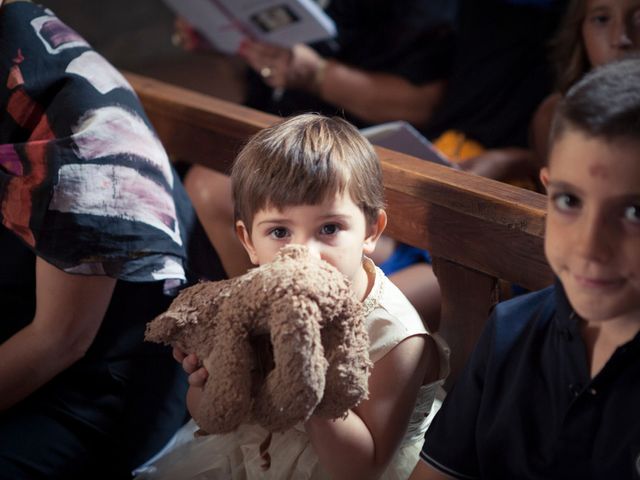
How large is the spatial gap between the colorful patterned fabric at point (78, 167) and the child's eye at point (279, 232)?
22 centimetres

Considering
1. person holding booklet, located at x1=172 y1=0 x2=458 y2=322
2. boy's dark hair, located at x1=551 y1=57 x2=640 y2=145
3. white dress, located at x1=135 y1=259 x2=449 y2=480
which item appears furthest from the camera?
person holding booklet, located at x1=172 y1=0 x2=458 y2=322

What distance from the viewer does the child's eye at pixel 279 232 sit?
1022 millimetres

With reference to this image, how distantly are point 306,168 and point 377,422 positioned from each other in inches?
12.5

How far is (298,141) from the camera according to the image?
1023mm

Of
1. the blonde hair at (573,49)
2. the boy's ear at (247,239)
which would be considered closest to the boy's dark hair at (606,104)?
the boy's ear at (247,239)

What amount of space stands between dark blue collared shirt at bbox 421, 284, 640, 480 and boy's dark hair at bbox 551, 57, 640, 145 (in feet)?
0.62

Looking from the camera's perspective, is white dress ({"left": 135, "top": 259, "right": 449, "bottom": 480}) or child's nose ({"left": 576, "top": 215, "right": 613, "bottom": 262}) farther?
white dress ({"left": 135, "top": 259, "right": 449, "bottom": 480})

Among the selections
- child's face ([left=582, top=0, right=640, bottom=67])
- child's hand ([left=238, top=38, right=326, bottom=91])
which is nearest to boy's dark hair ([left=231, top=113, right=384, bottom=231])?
child's face ([left=582, top=0, right=640, bottom=67])

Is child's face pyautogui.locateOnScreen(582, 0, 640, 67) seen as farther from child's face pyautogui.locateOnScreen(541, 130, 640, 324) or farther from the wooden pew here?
child's face pyautogui.locateOnScreen(541, 130, 640, 324)

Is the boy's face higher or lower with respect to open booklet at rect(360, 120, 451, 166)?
higher

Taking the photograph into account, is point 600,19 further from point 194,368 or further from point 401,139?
point 194,368

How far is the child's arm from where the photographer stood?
0.96m

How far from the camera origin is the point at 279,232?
1.03 meters

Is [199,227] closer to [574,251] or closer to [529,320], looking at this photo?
[529,320]
